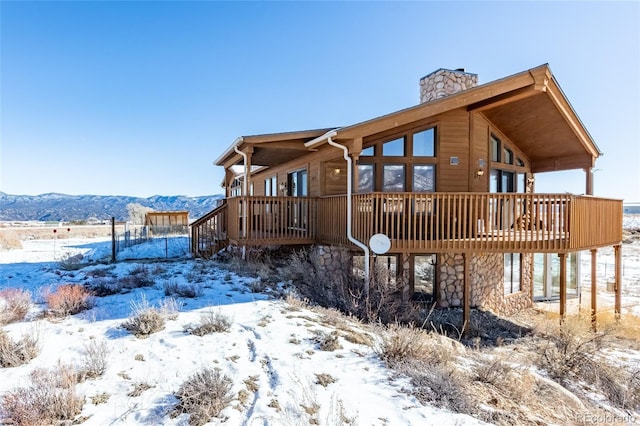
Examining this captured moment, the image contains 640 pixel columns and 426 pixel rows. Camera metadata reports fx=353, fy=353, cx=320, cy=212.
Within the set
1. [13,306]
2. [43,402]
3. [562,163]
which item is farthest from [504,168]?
[13,306]

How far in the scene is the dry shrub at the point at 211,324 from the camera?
4930 millimetres

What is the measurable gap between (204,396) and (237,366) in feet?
2.53

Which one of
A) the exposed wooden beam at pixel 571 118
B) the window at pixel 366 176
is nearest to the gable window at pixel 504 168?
the exposed wooden beam at pixel 571 118

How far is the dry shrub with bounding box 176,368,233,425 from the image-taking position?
311 cm

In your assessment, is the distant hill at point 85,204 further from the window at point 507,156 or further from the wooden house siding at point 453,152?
the wooden house siding at point 453,152

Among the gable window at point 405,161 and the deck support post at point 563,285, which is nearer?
the deck support post at point 563,285

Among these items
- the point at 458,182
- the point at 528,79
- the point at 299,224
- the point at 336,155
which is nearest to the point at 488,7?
the point at 528,79

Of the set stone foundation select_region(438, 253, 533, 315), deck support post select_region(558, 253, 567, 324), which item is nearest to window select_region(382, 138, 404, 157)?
stone foundation select_region(438, 253, 533, 315)

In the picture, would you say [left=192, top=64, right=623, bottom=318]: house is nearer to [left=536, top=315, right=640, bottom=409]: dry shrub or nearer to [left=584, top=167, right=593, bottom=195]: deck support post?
[left=584, top=167, right=593, bottom=195]: deck support post

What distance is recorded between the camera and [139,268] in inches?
356

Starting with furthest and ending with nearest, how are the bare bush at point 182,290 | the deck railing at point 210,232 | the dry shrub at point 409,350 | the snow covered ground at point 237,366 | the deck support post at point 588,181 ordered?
the deck railing at point 210,232 → the deck support post at point 588,181 → the bare bush at point 182,290 → the dry shrub at point 409,350 → the snow covered ground at point 237,366

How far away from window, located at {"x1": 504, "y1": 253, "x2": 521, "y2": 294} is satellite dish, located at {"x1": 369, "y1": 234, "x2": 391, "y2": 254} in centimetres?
512

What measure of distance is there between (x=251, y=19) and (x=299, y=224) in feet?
29.8

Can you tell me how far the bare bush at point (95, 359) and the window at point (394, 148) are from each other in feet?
24.9
